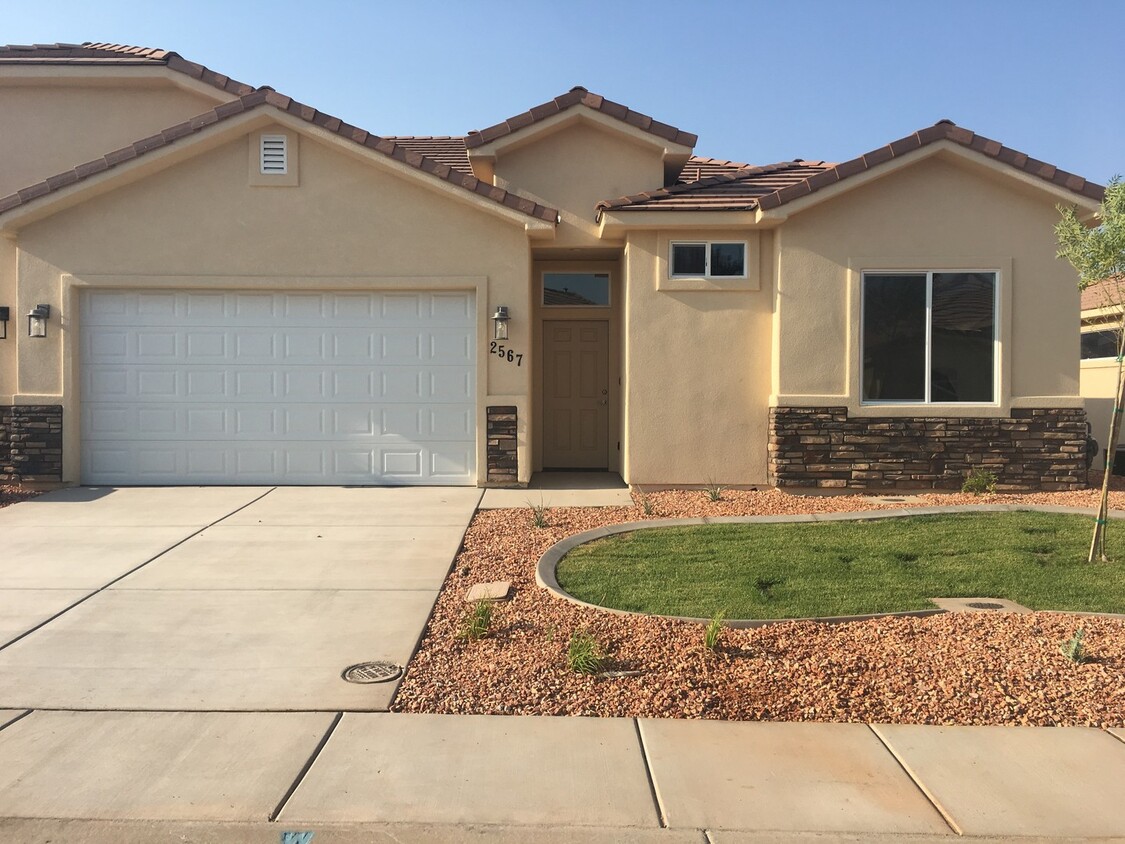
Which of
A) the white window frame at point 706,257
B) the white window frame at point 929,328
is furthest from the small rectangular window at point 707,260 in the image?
the white window frame at point 929,328

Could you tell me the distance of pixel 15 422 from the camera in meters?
10.8

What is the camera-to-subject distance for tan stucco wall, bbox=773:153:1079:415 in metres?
10.3

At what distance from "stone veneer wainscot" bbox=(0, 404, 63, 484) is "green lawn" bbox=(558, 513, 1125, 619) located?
7.54 metres

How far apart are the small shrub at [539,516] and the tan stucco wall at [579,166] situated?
15.1 ft

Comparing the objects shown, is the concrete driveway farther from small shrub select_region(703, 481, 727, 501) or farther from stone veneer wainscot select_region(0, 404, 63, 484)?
small shrub select_region(703, 481, 727, 501)

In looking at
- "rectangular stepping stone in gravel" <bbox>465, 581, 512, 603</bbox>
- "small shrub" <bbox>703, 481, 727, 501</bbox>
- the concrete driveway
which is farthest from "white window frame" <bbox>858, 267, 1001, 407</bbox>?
"rectangular stepping stone in gravel" <bbox>465, 581, 512, 603</bbox>

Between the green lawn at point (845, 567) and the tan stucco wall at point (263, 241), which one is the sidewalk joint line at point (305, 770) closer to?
the green lawn at point (845, 567)

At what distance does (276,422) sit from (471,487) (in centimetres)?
273

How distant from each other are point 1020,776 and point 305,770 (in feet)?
10.9

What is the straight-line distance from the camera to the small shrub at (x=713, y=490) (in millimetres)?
9734

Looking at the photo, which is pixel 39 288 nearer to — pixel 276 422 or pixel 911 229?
pixel 276 422

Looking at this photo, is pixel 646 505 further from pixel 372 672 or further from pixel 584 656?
pixel 372 672

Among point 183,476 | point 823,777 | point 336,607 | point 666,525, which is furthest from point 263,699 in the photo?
point 183,476

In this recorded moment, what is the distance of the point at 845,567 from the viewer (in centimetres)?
689
